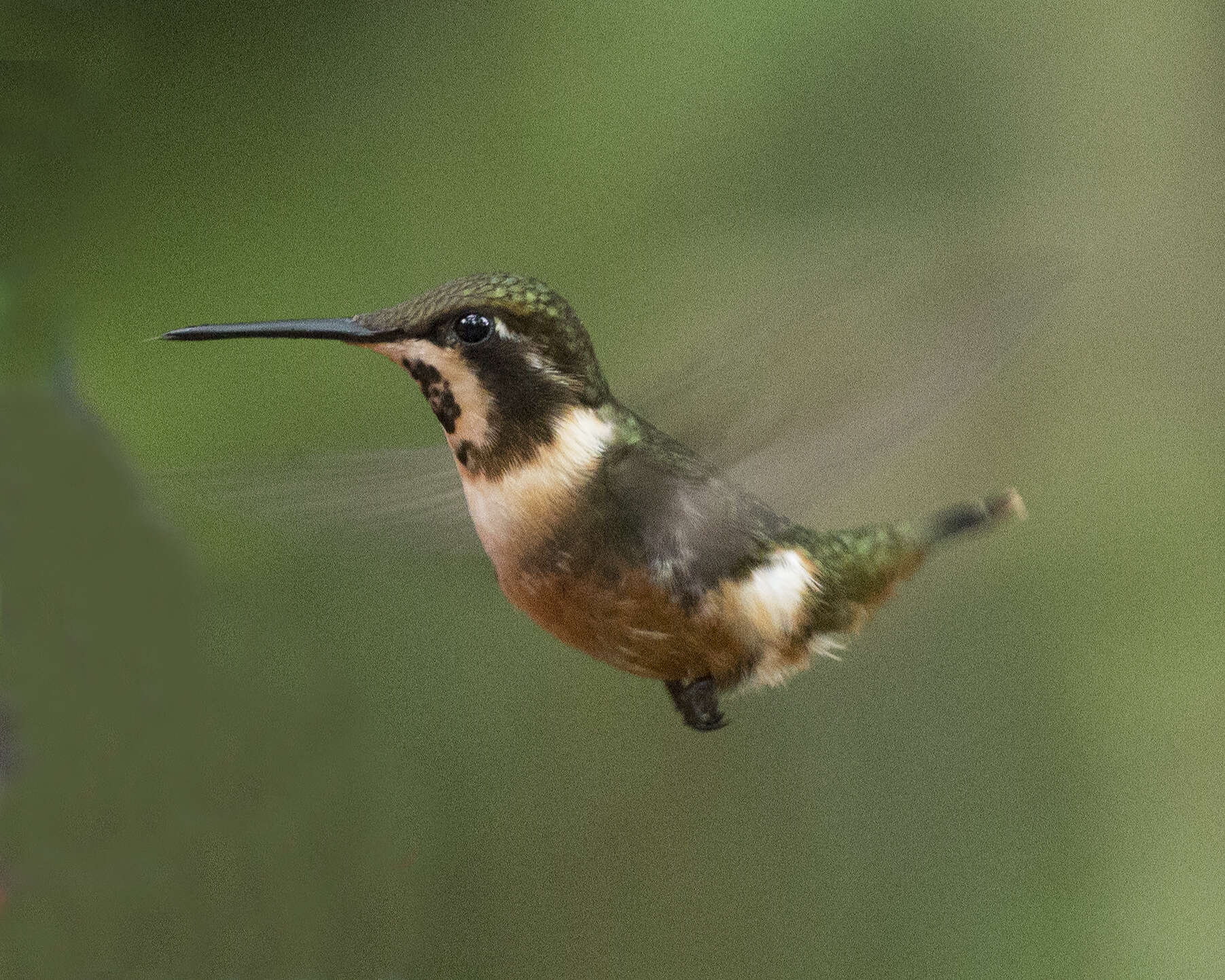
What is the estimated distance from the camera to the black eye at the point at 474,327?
288 mm

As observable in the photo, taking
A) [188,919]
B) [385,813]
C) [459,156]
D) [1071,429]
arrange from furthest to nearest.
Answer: [1071,429] → [459,156] → [385,813] → [188,919]

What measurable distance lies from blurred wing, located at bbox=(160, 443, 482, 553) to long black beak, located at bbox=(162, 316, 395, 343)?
0.09 meters

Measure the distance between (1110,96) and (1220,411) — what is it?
24cm

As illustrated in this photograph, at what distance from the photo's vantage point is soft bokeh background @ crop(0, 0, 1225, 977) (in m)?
0.65

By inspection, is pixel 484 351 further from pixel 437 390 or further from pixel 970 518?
pixel 970 518

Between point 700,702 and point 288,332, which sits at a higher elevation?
point 288,332

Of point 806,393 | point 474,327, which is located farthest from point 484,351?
point 806,393

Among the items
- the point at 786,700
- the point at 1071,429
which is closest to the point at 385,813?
the point at 786,700

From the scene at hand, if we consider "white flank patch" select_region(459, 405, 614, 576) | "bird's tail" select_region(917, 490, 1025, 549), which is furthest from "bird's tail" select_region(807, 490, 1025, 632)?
"white flank patch" select_region(459, 405, 614, 576)

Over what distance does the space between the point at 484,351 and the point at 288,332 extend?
0.16 ft

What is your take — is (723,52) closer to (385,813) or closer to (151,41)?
(151,41)

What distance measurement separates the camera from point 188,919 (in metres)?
0.47

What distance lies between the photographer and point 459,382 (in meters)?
0.29

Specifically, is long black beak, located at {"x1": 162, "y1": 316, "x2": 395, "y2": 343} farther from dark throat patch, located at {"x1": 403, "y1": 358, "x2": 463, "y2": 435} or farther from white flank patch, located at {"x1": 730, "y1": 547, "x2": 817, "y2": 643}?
white flank patch, located at {"x1": 730, "y1": 547, "x2": 817, "y2": 643}
